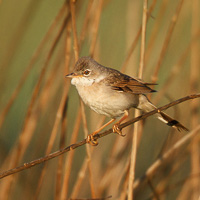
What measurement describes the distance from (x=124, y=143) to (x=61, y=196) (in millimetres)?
837

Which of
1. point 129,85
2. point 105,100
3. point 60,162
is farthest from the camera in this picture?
point 129,85

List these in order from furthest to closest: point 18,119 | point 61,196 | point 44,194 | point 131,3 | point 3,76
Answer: point 18,119
point 44,194
point 131,3
point 3,76
point 61,196

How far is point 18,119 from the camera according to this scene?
Result: 18.6ft

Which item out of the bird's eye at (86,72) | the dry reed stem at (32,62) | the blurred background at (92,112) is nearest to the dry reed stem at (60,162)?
the blurred background at (92,112)

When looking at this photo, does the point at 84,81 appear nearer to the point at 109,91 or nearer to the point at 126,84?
the point at 109,91

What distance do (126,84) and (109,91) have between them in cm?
23

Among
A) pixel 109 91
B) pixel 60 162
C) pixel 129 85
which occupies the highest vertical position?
pixel 129 85

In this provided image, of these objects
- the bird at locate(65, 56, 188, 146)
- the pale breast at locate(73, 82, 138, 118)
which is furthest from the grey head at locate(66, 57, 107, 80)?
the pale breast at locate(73, 82, 138, 118)

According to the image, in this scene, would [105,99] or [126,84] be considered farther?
[126,84]

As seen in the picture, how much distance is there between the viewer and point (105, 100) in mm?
2770

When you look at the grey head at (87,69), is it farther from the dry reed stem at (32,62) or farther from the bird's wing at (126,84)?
the dry reed stem at (32,62)

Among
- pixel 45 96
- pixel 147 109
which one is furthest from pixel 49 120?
pixel 147 109

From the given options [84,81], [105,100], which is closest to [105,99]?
[105,100]

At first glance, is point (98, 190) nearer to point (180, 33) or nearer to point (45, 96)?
point (45, 96)
